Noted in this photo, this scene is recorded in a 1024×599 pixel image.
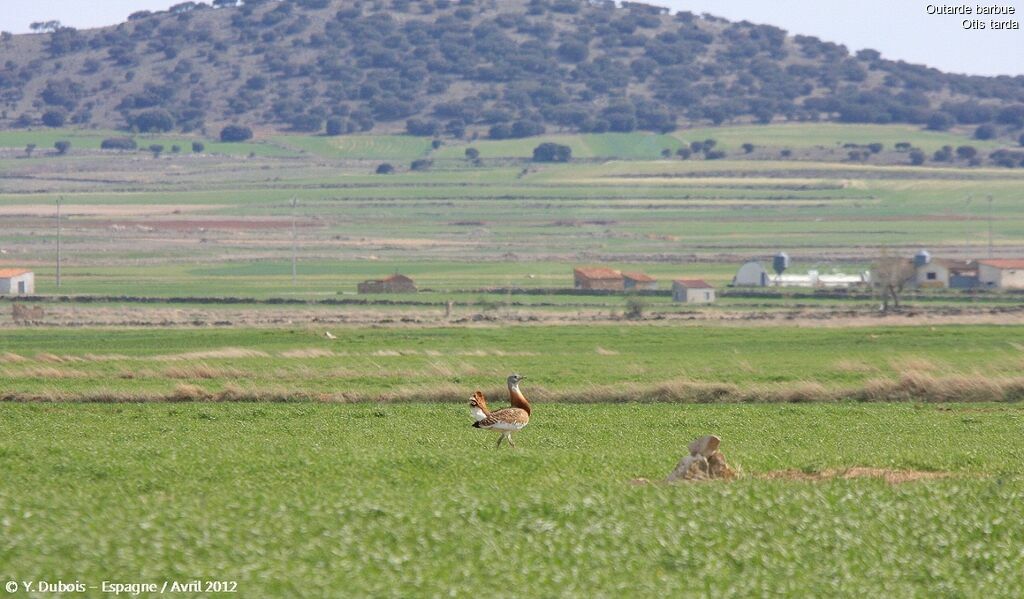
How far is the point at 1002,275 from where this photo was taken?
118m

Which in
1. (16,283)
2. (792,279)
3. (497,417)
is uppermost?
(497,417)

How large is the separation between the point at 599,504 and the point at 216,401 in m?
20.9

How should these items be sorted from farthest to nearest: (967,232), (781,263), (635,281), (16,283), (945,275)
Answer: (967,232) → (781,263) → (945,275) → (635,281) → (16,283)

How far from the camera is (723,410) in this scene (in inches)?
1267

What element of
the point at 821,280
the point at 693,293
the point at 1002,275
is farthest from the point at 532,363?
the point at 1002,275

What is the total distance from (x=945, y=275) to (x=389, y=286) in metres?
47.6

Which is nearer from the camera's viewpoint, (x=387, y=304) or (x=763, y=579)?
(x=763, y=579)

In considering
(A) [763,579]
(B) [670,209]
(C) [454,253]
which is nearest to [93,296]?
(C) [454,253]

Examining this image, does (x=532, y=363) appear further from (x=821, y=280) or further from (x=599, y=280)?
(x=821, y=280)

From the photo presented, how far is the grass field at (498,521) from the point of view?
1283 cm

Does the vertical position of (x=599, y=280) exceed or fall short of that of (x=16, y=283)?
it exceeds it

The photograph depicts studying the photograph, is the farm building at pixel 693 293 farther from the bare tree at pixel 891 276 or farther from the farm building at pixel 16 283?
the farm building at pixel 16 283

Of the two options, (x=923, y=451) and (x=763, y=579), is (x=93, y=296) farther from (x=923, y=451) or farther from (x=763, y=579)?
(x=763, y=579)

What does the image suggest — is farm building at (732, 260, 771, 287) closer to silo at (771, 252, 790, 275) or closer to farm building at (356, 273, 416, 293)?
silo at (771, 252, 790, 275)
